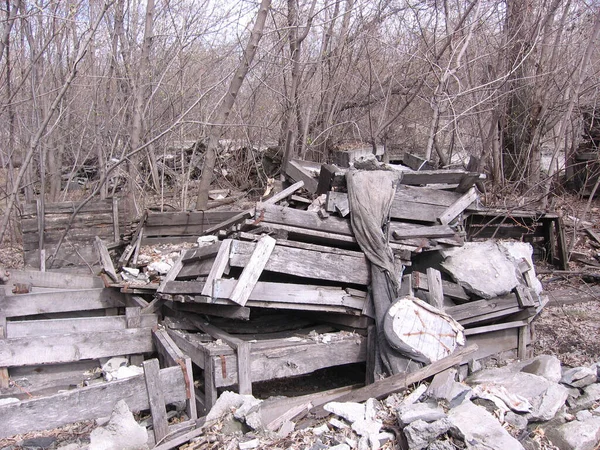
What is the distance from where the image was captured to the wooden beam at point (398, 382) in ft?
14.5

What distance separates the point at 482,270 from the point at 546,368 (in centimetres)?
114

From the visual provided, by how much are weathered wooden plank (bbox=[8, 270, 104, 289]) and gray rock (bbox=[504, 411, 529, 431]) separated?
4.79 m

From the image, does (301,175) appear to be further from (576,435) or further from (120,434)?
(576,435)

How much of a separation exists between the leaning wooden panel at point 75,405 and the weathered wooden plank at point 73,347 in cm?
156

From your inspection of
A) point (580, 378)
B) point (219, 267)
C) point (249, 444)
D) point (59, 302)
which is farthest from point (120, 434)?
point (580, 378)

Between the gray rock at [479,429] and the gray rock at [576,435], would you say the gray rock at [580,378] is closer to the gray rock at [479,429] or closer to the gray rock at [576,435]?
the gray rock at [576,435]

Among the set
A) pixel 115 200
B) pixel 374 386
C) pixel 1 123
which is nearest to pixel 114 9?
pixel 1 123

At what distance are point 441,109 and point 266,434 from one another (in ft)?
22.9

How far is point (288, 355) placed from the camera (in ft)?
16.1

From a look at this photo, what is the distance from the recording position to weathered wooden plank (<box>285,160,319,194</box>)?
19.8 feet

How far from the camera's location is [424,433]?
3.56 metres

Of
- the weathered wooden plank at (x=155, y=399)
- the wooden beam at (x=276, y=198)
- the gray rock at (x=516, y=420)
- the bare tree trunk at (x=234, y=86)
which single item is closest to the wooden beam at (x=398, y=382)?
the gray rock at (x=516, y=420)

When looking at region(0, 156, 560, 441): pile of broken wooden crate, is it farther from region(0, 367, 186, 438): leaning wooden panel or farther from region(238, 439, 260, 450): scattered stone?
region(238, 439, 260, 450): scattered stone

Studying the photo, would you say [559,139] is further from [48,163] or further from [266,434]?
[48,163]
